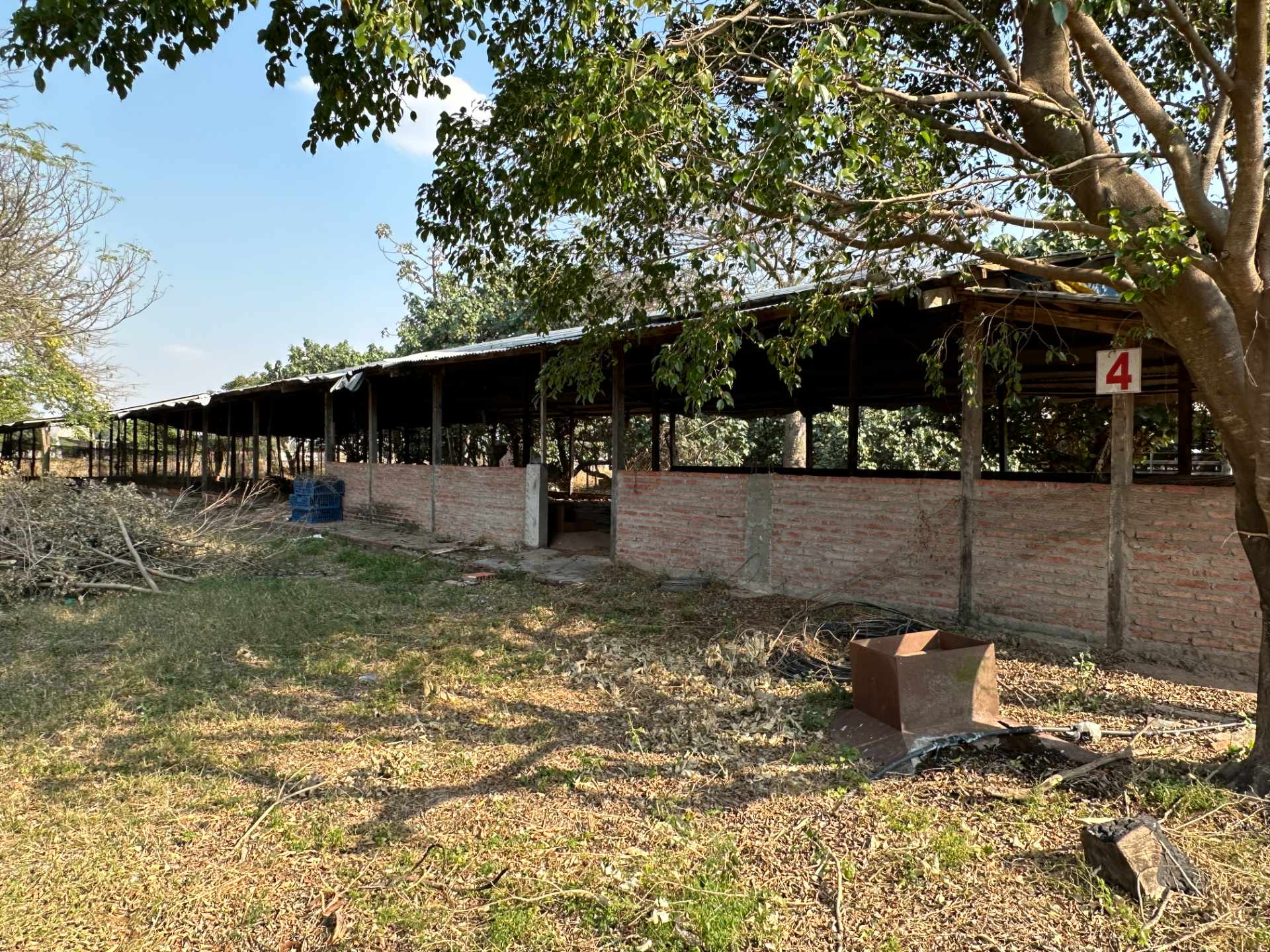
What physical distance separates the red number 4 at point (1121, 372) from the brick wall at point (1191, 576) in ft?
2.81

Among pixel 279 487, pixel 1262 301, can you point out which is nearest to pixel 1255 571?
pixel 1262 301

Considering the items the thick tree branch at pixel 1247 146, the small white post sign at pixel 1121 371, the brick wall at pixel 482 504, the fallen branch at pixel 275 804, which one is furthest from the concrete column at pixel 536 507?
the thick tree branch at pixel 1247 146

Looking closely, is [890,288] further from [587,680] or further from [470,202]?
[587,680]

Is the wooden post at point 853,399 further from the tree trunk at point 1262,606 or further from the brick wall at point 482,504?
the brick wall at point 482,504

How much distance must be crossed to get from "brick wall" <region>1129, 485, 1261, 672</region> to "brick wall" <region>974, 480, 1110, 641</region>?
0.27 m

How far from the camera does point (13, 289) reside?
41.1 ft

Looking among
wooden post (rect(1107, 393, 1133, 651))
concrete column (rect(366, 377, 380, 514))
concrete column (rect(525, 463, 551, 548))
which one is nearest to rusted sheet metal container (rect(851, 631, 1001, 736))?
wooden post (rect(1107, 393, 1133, 651))

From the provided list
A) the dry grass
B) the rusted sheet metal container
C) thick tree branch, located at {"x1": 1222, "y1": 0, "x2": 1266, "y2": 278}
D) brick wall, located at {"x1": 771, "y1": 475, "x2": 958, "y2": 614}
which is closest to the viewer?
the dry grass

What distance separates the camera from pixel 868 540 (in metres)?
7.74

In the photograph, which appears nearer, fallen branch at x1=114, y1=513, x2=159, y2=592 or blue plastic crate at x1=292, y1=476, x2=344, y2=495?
fallen branch at x1=114, y1=513, x2=159, y2=592

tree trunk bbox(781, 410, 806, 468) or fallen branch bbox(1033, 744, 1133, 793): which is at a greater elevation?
tree trunk bbox(781, 410, 806, 468)

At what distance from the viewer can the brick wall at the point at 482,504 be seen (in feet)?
40.7

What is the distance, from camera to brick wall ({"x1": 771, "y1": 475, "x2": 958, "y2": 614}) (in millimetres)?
7168

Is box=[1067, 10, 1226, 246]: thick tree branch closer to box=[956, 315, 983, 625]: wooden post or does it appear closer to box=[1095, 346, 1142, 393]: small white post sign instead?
box=[1095, 346, 1142, 393]: small white post sign
